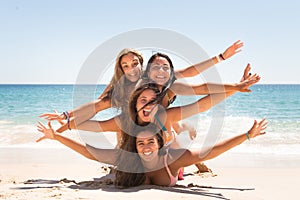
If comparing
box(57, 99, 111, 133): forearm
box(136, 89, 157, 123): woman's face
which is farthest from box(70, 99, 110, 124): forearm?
box(136, 89, 157, 123): woman's face

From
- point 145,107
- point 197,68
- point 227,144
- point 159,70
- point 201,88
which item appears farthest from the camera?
point 197,68

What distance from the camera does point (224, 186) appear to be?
441cm

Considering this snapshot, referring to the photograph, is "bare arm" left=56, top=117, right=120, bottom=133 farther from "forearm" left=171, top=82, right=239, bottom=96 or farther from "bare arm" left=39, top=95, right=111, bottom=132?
"forearm" left=171, top=82, right=239, bottom=96

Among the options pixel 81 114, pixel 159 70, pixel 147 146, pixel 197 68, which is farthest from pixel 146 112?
pixel 197 68

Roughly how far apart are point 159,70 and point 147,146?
1107mm

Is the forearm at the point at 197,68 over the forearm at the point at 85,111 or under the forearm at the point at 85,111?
over

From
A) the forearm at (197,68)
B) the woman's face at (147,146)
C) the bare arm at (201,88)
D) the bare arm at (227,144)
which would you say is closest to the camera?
the bare arm at (227,144)

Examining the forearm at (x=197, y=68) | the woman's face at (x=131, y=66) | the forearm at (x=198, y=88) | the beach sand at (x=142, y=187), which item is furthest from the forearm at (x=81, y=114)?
the forearm at (x=197, y=68)

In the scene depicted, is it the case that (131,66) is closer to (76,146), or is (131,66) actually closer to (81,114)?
(81,114)

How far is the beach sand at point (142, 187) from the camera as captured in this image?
12.0 ft

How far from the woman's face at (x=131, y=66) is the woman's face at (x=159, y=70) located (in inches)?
9.2

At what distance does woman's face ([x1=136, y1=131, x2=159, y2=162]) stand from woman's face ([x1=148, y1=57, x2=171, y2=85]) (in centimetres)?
86

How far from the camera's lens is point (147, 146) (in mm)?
3924

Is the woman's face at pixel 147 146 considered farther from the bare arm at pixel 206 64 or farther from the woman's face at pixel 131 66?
the bare arm at pixel 206 64
